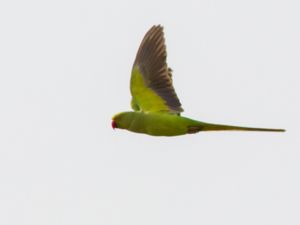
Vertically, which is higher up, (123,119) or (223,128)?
(123,119)

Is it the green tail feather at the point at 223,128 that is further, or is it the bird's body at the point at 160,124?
the bird's body at the point at 160,124

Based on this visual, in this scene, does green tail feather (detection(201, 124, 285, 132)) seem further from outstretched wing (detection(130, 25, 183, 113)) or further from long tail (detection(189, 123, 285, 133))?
outstretched wing (detection(130, 25, 183, 113))

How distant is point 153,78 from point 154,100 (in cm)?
34

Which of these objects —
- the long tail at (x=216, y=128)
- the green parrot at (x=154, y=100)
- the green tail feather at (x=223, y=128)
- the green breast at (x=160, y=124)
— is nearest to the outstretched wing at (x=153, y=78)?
the green parrot at (x=154, y=100)

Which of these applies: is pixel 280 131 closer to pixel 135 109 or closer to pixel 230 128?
pixel 230 128

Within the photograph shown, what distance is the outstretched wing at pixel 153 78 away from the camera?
27.7 ft

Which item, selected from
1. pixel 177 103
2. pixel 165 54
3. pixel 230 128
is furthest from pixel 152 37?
pixel 230 128

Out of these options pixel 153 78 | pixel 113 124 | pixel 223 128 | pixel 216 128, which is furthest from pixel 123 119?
pixel 223 128

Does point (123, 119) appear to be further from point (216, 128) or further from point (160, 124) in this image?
point (216, 128)

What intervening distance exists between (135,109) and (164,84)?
662 millimetres

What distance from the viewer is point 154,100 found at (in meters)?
8.58

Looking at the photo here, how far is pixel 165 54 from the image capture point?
27.8 feet

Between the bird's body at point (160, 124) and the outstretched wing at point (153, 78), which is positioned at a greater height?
the outstretched wing at point (153, 78)

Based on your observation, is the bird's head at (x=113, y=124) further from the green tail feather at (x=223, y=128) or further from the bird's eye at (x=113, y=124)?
the green tail feather at (x=223, y=128)
